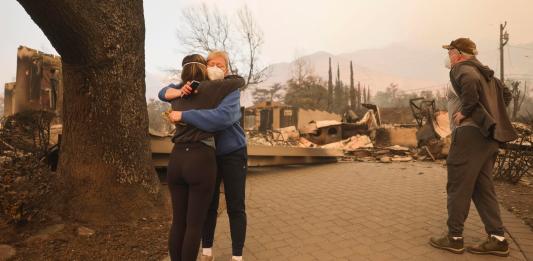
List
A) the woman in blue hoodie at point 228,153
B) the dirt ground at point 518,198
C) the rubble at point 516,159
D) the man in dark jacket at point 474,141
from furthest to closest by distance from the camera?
the rubble at point 516,159 < the dirt ground at point 518,198 < the man in dark jacket at point 474,141 < the woman in blue hoodie at point 228,153

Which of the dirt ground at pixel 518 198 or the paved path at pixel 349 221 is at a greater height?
the dirt ground at pixel 518 198

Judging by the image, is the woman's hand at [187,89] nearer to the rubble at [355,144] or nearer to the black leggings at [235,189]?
the black leggings at [235,189]

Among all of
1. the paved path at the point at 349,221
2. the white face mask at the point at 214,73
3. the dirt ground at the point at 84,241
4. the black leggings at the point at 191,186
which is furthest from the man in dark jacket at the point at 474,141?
the dirt ground at the point at 84,241

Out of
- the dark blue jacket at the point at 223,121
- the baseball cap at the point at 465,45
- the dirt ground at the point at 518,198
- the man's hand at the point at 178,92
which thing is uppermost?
the baseball cap at the point at 465,45

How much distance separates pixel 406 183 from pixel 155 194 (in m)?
5.08

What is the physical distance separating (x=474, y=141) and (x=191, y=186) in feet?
8.37

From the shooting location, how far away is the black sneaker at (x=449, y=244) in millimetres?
3398

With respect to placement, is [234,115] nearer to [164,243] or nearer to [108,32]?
[164,243]

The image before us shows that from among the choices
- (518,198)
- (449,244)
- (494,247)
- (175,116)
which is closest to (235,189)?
(175,116)

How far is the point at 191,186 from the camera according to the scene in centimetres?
254

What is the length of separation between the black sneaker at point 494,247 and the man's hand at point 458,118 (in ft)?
3.55

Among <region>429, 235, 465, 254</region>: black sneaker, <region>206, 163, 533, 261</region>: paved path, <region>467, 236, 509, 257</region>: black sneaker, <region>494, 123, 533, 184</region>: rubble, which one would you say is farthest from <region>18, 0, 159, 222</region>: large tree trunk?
<region>494, 123, 533, 184</region>: rubble

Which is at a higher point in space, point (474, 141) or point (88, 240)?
point (474, 141)

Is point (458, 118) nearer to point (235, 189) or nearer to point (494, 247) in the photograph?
point (494, 247)
